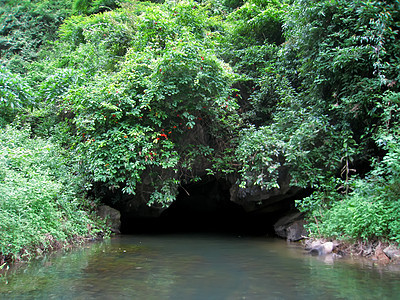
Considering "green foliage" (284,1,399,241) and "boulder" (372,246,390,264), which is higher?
"green foliage" (284,1,399,241)

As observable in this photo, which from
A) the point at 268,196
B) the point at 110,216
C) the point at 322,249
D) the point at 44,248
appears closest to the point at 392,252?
the point at 322,249

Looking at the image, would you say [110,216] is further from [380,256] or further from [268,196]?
[380,256]

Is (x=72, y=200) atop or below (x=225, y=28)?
below

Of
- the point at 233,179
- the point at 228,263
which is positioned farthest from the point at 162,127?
the point at 228,263

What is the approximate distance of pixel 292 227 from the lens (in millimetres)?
8180

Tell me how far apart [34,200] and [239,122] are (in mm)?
5389

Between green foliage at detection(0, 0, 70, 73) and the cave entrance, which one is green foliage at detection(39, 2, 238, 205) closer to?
A: the cave entrance

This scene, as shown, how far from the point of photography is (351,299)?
334 centimetres

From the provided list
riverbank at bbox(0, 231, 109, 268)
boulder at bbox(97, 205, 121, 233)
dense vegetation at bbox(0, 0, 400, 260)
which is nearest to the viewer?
riverbank at bbox(0, 231, 109, 268)

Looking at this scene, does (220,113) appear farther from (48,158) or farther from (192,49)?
(48,158)

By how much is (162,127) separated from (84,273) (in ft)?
14.2

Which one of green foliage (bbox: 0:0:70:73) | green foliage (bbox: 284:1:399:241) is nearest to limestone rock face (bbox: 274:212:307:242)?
green foliage (bbox: 284:1:399:241)

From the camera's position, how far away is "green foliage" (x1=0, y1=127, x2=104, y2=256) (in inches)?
198

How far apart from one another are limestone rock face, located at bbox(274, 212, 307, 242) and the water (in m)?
1.65
